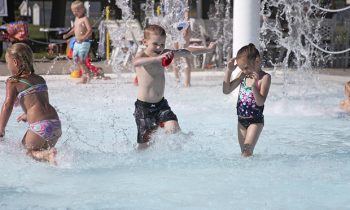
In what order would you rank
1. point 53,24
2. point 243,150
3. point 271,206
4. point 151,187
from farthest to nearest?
1. point 53,24
2. point 243,150
3. point 151,187
4. point 271,206

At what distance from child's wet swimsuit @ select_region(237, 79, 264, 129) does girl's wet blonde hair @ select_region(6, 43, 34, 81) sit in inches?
65.6

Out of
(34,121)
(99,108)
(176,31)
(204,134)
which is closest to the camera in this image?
(34,121)

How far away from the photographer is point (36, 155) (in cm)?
492

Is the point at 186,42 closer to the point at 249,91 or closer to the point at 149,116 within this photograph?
the point at 149,116

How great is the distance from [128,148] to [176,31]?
215 inches

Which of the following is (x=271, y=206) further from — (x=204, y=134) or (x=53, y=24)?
(x=53, y=24)

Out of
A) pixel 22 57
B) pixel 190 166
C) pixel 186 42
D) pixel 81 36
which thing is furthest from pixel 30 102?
pixel 81 36

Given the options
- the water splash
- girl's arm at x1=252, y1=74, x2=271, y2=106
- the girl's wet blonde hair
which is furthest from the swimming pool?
the water splash

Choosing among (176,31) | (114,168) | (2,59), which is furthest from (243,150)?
(2,59)

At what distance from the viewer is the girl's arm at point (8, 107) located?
480 cm

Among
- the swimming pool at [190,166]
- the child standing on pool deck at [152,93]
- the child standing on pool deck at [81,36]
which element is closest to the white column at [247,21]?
the swimming pool at [190,166]

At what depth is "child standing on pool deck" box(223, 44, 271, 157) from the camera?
5074 millimetres

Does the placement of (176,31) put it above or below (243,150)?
above

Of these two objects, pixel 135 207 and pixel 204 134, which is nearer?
pixel 135 207
